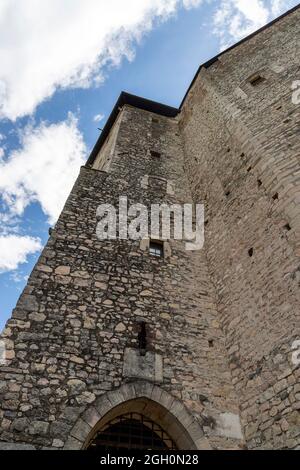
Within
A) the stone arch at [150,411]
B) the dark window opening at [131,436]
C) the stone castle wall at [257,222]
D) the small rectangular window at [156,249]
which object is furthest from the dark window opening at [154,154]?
the dark window opening at [131,436]

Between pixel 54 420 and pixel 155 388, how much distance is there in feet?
4.60

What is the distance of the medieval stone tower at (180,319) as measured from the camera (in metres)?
4.27

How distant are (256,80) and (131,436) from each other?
826 cm

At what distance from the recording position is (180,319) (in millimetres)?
5766

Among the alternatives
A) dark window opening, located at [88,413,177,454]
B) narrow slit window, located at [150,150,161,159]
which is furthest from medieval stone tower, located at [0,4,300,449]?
narrow slit window, located at [150,150,161,159]

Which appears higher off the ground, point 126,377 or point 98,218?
point 98,218

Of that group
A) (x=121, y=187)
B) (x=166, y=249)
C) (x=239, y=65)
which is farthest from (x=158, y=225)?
(x=239, y=65)

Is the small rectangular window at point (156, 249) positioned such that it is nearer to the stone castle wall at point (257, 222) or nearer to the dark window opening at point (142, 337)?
the stone castle wall at point (257, 222)

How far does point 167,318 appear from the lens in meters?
5.69

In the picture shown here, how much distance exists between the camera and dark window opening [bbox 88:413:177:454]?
446 cm

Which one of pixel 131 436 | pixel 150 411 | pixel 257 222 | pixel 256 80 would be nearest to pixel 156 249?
pixel 257 222

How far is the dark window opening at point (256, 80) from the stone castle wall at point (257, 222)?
0.13 metres

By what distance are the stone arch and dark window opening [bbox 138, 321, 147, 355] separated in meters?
0.53
